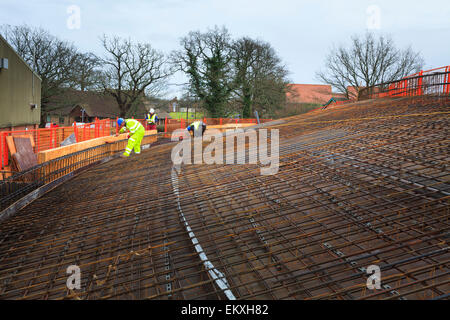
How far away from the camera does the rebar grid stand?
303cm

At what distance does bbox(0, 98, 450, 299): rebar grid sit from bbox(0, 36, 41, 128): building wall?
9.99 metres

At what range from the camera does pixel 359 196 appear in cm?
431

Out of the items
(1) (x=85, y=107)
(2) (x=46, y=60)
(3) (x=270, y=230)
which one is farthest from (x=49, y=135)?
(1) (x=85, y=107)

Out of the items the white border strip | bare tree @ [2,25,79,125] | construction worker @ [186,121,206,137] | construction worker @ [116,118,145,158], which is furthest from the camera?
bare tree @ [2,25,79,125]

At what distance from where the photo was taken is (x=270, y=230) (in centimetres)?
395

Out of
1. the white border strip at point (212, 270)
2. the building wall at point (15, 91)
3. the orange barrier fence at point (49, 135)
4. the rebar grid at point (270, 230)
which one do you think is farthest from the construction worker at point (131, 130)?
the building wall at point (15, 91)

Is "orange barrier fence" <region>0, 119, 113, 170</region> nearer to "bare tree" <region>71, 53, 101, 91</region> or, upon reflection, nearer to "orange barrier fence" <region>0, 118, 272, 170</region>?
"orange barrier fence" <region>0, 118, 272, 170</region>

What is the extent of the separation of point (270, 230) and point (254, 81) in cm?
3436

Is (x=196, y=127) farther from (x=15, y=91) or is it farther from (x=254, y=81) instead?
(x=254, y=81)

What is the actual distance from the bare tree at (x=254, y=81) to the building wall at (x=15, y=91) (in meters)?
21.0

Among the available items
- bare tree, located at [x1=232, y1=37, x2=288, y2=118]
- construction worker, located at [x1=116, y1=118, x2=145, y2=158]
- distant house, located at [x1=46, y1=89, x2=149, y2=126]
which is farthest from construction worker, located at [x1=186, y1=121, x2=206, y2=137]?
distant house, located at [x1=46, y1=89, x2=149, y2=126]

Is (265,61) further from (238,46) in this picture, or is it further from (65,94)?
(65,94)

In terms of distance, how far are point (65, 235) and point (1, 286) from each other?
1.33 metres

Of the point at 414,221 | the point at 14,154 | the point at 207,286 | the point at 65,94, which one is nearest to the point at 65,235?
the point at 207,286
